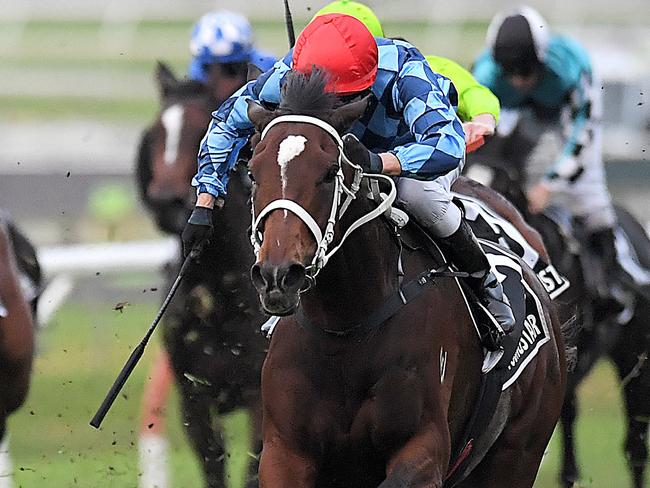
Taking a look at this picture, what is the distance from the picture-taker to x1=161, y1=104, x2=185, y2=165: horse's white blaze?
6.51 meters

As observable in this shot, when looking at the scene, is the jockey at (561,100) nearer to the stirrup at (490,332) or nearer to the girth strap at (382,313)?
the stirrup at (490,332)

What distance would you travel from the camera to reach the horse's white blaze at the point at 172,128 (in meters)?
6.51

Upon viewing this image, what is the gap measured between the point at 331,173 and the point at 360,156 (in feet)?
0.55

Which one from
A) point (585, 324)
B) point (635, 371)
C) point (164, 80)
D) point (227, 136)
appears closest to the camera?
point (227, 136)

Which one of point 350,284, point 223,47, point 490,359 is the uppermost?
point 350,284

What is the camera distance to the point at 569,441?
7.63m

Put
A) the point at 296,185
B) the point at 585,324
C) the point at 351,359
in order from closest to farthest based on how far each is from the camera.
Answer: the point at 296,185 < the point at 351,359 < the point at 585,324

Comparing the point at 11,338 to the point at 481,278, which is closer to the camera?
the point at 481,278

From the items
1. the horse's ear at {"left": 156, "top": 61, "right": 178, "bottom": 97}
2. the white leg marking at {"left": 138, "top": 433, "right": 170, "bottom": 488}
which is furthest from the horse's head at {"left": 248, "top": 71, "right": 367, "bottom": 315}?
the white leg marking at {"left": 138, "top": 433, "right": 170, "bottom": 488}

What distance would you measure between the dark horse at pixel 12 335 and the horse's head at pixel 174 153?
0.59m

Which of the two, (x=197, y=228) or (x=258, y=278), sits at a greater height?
(x=258, y=278)

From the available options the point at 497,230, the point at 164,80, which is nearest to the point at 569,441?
the point at 497,230

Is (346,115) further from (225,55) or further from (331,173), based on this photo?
(225,55)

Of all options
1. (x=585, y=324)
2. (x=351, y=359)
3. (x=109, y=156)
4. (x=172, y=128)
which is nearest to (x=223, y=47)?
(x=172, y=128)
